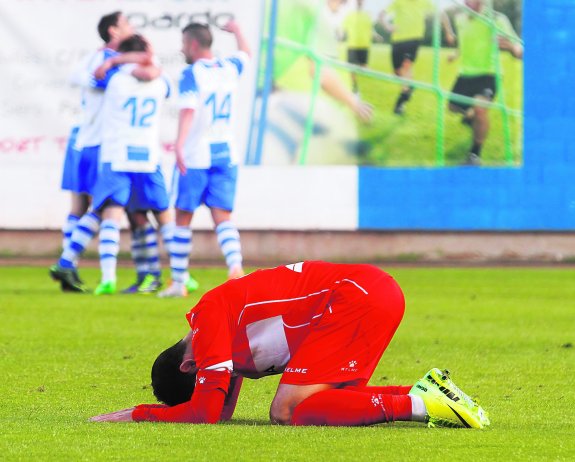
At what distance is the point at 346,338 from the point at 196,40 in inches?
324

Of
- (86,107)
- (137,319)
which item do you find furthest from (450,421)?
(86,107)

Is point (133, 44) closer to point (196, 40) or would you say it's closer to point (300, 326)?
point (196, 40)

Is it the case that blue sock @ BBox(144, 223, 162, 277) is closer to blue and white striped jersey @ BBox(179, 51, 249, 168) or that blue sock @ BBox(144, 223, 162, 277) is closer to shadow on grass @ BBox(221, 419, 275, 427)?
blue and white striped jersey @ BBox(179, 51, 249, 168)

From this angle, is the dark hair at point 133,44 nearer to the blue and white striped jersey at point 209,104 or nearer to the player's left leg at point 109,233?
the blue and white striped jersey at point 209,104

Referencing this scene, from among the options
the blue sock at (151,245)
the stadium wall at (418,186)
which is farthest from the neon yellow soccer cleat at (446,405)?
the stadium wall at (418,186)

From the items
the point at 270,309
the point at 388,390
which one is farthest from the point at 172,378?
the point at 388,390

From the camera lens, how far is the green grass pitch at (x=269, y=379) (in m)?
5.85

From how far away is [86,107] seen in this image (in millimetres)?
15141

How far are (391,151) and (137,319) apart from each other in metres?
9.03

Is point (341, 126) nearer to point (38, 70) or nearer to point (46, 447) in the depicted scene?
point (38, 70)

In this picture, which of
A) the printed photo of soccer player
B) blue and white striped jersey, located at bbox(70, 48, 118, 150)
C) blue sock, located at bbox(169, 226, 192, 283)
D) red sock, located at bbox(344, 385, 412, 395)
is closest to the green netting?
the printed photo of soccer player

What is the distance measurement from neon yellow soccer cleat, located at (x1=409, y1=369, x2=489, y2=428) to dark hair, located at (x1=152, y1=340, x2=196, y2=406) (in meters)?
0.96

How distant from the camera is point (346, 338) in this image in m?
6.48

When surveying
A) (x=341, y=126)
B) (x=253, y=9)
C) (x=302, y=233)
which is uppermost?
(x=253, y=9)
